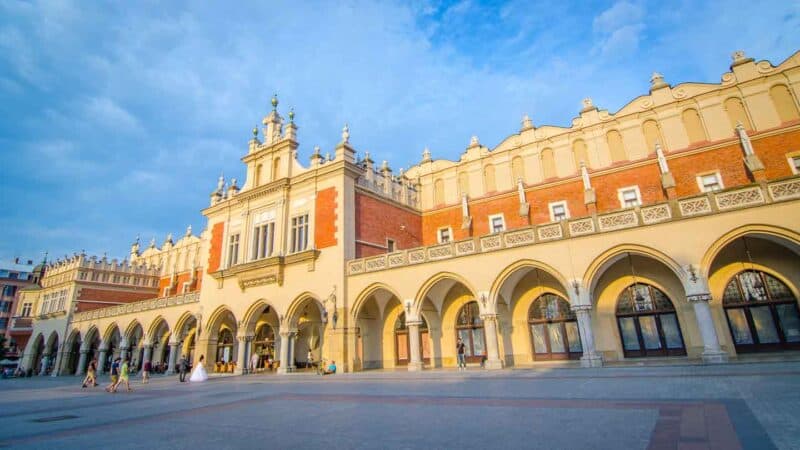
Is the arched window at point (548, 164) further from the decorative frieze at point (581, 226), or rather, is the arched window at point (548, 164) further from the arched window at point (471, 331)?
the arched window at point (471, 331)

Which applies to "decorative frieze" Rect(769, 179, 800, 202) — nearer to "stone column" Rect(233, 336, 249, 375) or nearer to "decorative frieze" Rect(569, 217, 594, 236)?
"decorative frieze" Rect(569, 217, 594, 236)

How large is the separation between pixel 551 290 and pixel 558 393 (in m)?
11.8

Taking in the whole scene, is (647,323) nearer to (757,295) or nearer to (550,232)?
(757,295)

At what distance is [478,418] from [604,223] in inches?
471

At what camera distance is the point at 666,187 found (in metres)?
19.4

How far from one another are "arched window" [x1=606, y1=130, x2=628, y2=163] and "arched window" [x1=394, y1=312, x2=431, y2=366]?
44.9 feet

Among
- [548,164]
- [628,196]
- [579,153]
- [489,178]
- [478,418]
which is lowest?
[478,418]

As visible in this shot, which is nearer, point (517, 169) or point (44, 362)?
point (517, 169)

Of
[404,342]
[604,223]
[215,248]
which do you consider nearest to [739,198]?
[604,223]

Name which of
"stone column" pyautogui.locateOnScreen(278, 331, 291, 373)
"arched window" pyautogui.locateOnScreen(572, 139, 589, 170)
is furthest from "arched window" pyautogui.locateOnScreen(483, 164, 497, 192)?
"stone column" pyautogui.locateOnScreen(278, 331, 291, 373)

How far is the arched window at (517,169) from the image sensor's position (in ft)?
81.2

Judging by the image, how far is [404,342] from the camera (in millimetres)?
23609

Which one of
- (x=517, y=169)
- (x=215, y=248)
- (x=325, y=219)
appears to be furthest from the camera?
(x=215, y=248)

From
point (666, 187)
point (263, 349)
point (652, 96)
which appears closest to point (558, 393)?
point (666, 187)
